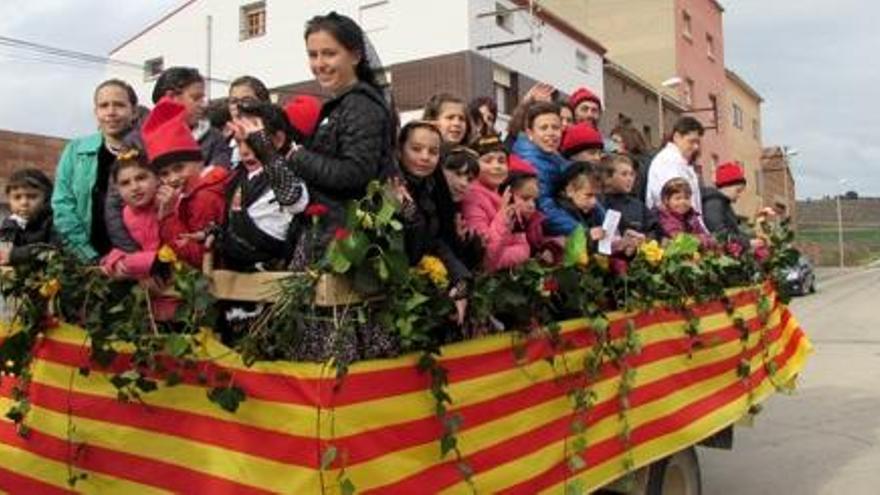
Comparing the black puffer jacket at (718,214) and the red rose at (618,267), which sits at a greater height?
the black puffer jacket at (718,214)

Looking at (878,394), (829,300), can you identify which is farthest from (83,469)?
(829,300)

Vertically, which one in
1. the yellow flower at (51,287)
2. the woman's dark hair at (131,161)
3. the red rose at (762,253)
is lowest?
the yellow flower at (51,287)

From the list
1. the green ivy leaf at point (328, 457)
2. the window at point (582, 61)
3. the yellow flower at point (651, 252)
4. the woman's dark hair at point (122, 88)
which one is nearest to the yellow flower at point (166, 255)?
the green ivy leaf at point (328, 457)

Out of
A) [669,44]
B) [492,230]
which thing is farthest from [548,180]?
[669,44]

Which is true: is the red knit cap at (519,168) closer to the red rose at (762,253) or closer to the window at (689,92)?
the red rose at (762,253)

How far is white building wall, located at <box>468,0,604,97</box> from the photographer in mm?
24828

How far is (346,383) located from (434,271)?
19.6 inches

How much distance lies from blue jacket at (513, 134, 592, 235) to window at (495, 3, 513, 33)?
20.7m

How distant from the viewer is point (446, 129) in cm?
480

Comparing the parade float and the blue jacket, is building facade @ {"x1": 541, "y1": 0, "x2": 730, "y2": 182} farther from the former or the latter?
the parade float

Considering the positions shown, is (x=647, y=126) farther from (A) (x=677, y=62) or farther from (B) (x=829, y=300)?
(B) (x=829, y=300)

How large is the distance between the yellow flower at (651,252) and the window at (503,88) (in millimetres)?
20743

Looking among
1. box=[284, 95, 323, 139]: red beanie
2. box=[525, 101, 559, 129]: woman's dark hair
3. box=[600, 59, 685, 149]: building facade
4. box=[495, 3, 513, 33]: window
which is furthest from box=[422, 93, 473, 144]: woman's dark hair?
box=[600, 59, 685, 149]: building facade

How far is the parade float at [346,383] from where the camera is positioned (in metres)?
2.77
